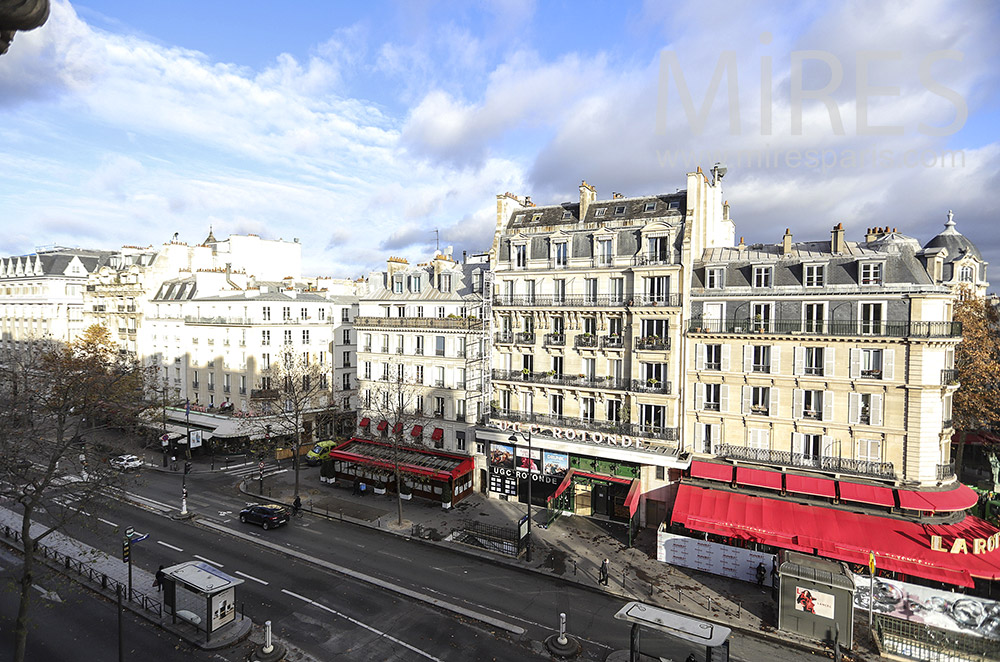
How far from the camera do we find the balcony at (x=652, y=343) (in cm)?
3183

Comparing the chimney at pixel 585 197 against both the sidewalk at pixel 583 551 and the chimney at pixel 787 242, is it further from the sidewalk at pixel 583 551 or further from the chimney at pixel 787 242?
the sidewalk at pixel 583 551

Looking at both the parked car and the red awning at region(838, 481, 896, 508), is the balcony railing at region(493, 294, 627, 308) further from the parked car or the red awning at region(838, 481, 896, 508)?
the parked car

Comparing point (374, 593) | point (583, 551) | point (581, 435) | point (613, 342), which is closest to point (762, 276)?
point (613, 342)

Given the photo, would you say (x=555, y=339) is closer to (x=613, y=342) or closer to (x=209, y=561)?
(x=613, y=342)

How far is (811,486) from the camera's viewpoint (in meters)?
27.7

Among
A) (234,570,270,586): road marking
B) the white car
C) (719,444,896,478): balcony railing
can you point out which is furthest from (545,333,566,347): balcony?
the white car

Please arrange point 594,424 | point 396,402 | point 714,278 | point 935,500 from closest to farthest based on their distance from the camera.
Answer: point 935,500, point 714,278, point 594,424, point 396,402

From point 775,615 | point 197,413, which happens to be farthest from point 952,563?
point 197,413

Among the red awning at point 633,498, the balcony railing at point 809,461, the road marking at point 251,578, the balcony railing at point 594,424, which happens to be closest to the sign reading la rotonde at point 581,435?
the balcony railing at point 594,424

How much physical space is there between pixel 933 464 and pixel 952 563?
5909 mm

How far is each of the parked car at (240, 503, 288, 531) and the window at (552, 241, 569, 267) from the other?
23497 millimetres

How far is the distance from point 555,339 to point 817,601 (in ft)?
65.6

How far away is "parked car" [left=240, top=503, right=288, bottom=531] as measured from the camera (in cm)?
3188

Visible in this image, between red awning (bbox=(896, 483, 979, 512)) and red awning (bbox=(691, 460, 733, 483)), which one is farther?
red awning (bbox=(691, 460, 733, 483))
